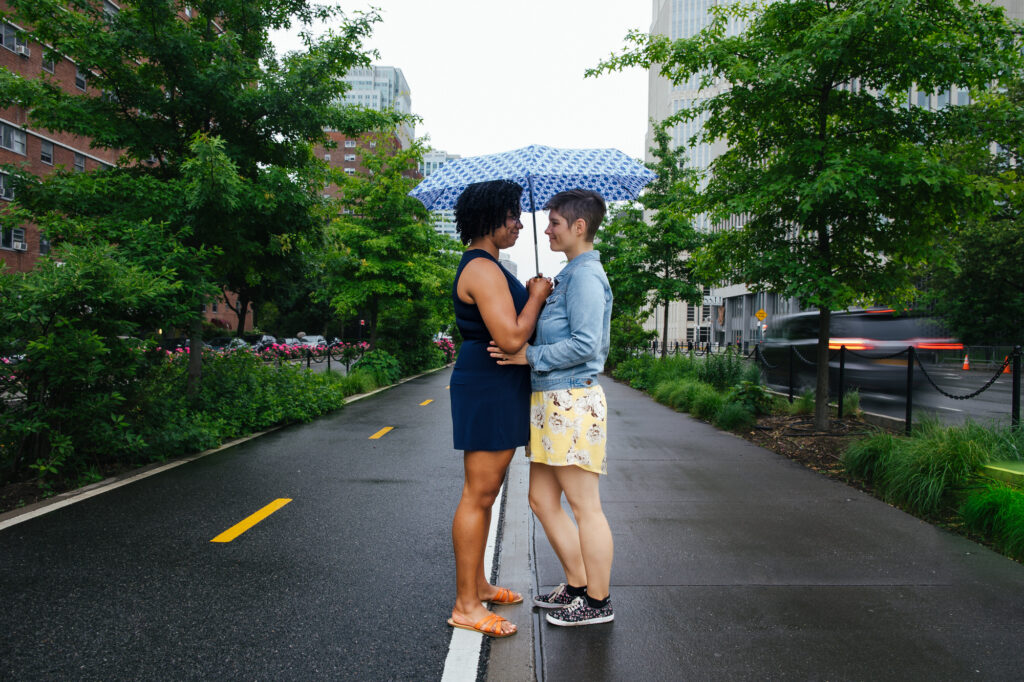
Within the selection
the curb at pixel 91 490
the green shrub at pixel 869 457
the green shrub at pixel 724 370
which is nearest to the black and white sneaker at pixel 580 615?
the curb at pixel 91 490

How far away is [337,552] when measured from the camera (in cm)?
428

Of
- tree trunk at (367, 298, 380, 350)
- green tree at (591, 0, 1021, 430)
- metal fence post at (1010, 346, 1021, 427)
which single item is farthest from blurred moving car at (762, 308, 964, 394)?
tree trunk at (367, 298, 380, 350)

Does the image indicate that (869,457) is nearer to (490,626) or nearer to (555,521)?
(555,521)

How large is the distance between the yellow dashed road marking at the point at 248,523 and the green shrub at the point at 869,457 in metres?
5.33

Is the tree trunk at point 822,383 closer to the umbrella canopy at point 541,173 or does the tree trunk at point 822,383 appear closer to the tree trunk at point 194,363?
the umbrella canopy at point 541,173

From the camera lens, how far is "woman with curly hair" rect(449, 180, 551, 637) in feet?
9.79

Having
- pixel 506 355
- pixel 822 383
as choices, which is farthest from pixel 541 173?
pixel 822 383

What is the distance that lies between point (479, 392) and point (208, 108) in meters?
7.62

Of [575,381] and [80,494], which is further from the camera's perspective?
[80,494]

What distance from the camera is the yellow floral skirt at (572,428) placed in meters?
3.02

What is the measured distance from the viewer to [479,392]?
3.03 meters

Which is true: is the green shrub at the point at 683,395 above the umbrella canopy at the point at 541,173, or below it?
below

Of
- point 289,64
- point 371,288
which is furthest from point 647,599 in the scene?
point 371,288

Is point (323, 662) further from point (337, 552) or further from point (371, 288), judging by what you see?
point (371, 288)
